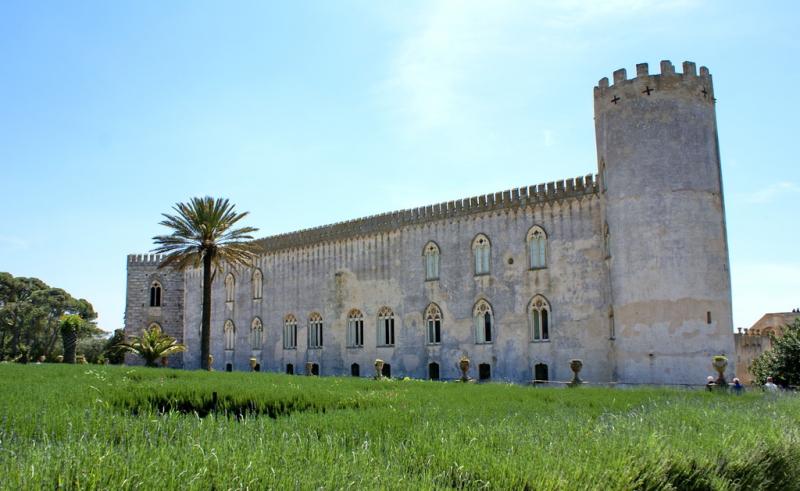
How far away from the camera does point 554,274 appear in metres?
28.4

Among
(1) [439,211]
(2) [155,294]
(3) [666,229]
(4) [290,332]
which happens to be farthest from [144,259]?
A: (3) [666,229]

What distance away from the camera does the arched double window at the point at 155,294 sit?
152 ft

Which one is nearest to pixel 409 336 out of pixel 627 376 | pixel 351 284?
pixel 351 284

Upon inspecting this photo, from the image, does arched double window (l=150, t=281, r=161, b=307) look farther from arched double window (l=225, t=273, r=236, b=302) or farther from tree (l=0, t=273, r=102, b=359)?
tree (l=0, t=273, r=102, b=359)

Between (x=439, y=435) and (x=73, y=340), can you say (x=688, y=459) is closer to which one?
(x=439, y=435)

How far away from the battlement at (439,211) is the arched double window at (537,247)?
4.07ft

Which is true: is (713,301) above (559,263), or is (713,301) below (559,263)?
below

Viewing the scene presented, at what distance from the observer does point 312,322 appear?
3781 cm

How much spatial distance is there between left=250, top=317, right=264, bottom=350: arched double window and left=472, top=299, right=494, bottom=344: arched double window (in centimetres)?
1536

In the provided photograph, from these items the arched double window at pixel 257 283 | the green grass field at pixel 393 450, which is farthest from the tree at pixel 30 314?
the green grass field at pixel 393 450

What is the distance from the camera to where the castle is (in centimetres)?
2477

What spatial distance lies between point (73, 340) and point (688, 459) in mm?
40470

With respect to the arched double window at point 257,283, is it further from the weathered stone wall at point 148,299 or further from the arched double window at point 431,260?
the arched double window at point 431,260

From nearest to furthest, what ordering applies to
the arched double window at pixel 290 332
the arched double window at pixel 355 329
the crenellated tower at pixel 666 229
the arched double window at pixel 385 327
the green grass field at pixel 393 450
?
the green grass field at pixel 393 450
the crenellated tower at pixel 666 229
the arched double window at pixel 385 327
the arched double window at pixel 355 329
the arched double window at pixel 290 332
